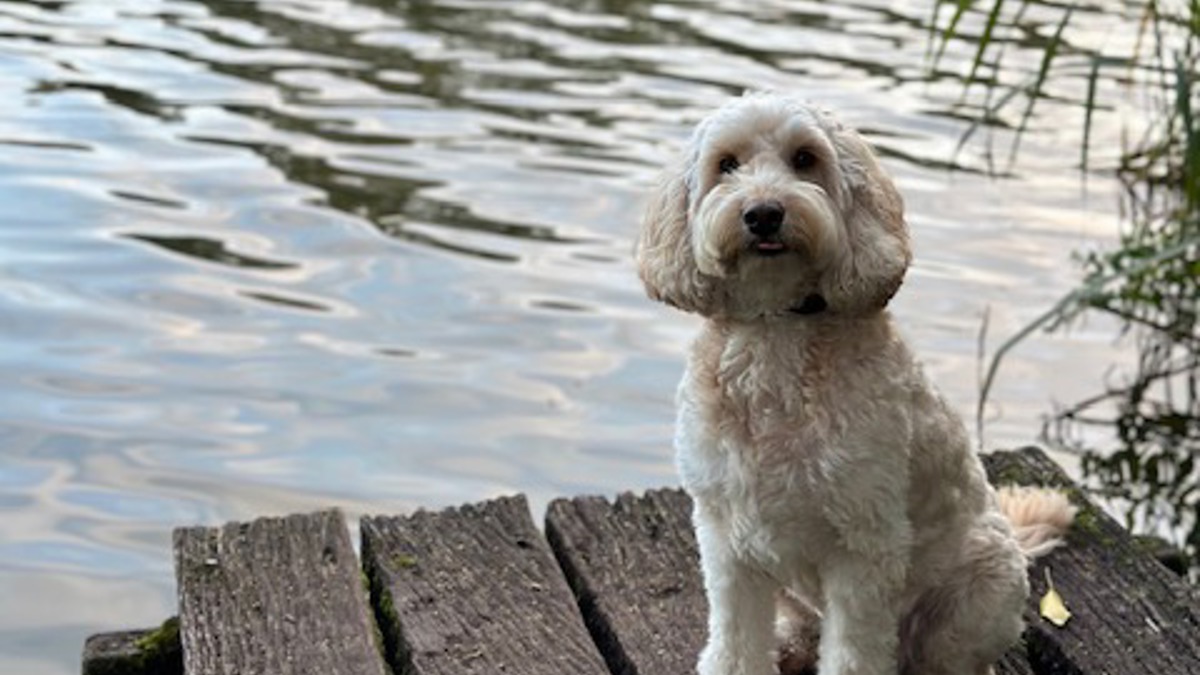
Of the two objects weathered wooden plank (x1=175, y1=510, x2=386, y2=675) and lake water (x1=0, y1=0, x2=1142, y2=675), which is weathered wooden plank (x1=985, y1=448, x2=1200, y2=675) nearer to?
lake water (x1=0, y1=0, x2=1142, y2=675)

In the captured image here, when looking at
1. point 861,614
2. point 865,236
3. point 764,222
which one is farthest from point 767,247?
point 861,614

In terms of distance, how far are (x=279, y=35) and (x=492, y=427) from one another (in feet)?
15.4

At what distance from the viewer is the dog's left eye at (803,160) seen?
341 cm

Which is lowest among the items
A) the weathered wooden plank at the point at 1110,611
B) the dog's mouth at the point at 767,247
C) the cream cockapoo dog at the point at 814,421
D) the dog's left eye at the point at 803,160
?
the weathered wooden plank at the point at 1110,611

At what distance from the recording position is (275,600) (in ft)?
13.9

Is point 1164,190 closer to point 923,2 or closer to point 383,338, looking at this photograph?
point 383,338

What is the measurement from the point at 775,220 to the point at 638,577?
1.28 m

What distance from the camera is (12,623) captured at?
550cm

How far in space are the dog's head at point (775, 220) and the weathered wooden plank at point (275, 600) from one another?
1020mm

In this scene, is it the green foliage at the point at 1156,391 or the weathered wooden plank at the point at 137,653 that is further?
the green foliage at the point at 1156,391

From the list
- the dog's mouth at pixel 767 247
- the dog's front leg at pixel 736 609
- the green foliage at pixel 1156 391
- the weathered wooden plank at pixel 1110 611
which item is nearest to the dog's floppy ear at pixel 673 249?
the dog's mouth at pixel 767 247

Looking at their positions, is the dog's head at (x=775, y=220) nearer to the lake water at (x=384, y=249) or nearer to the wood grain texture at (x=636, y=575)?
the wood grain texture at (x=636, y=575)

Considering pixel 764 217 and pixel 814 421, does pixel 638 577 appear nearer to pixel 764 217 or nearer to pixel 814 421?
pixel 814 421

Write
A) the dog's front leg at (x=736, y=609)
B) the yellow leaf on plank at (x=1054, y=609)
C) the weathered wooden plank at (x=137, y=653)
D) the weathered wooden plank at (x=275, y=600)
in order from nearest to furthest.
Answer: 1. the dog's front leg at (x=736, y=609)
2. the weathered wooden plank at (x=275, y=600)
3. the yellow leaf on plank at (x=1054, y=609)
4. the weathered wooden plank at (x=137, y=653)
